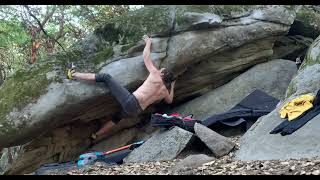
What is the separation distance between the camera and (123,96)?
9.12m

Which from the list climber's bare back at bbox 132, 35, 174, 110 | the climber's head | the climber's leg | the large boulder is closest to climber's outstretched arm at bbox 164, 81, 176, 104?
the climber's head

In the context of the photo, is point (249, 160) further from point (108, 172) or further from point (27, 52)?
point (27, 52)

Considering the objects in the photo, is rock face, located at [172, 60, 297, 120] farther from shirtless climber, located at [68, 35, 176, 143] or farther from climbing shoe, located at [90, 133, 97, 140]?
climbing shoe, located at [90, 133, 97, 140]

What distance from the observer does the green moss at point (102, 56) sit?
9.43 meters

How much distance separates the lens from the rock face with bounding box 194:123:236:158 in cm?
678

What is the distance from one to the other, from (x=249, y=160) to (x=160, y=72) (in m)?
3.85

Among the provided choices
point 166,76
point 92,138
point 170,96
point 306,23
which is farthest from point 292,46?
point 92,138

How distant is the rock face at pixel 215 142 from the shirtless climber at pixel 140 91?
2.39 m

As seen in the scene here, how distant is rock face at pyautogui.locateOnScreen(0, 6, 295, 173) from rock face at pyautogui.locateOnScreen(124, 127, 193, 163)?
6.56ft

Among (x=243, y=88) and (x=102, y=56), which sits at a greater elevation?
(x=102, y=56)

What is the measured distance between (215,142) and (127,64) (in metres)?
3.25

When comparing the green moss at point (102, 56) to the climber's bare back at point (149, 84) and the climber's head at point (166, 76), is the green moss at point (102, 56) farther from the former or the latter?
the climber's head at point (166, 76)

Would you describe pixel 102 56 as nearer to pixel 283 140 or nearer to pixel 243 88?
pixel 243 88

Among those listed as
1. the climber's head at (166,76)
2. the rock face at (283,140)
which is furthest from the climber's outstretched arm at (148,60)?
the rock face at (283,140)
